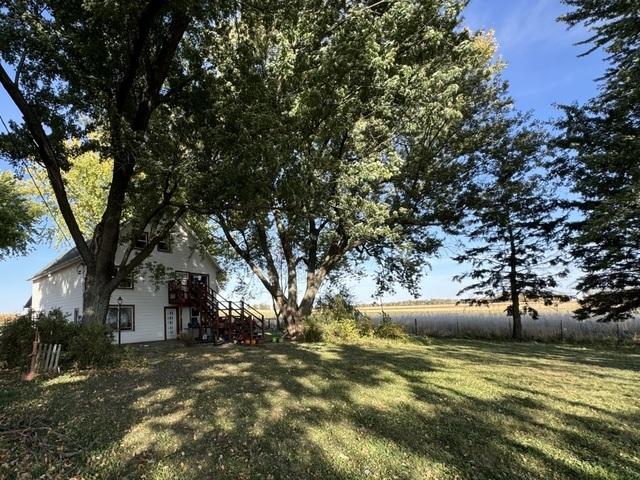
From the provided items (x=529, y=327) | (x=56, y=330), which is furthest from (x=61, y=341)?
(x=529, y=327)

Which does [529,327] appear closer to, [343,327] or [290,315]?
[343,327]

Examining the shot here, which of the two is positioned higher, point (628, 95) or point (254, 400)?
point (628, 95)

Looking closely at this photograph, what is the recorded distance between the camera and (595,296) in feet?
63.8

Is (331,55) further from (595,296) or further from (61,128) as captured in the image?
(595,296)

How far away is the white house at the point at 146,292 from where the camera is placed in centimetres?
1866

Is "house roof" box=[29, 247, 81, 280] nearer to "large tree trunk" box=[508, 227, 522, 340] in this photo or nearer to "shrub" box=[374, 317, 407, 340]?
"shrub" box=[374, 317, 407, 340]

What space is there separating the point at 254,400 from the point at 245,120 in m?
8.24

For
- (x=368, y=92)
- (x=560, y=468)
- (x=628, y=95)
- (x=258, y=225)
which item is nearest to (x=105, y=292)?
(x=258, y=225)

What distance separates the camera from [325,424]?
525 centimetres

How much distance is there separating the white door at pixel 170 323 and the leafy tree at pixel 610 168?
63.5ft

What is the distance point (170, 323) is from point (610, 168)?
71.6 ft

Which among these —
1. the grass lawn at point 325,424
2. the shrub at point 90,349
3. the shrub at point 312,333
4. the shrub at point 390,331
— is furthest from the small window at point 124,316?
the shrub at point 390,331

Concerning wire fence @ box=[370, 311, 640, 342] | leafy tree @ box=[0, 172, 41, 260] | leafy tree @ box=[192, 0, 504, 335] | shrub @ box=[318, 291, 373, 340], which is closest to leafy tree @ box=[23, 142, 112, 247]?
leafy tree @ box=[0, 172, 41, 260]

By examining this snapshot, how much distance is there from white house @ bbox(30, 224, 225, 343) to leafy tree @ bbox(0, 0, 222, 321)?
242 inches
